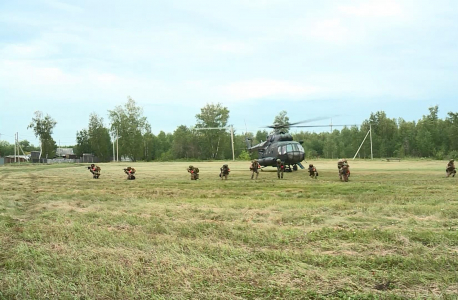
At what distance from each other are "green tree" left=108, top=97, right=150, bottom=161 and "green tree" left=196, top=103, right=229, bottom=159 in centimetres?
1443

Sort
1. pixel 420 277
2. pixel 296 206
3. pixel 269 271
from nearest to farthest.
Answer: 1. pixel 420 277
2. pixel 269 271
3. pixel 296 206

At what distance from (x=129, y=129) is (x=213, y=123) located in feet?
65.2

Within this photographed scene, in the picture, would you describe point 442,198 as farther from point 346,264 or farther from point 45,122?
point 45,122

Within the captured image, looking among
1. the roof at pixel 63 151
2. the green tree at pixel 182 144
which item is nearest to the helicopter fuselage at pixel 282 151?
the green tree at pixel 182 144

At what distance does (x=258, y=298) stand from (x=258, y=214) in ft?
17.8

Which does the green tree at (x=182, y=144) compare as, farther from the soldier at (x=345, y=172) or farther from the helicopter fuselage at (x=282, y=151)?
the soldier at (x=345, y=172)

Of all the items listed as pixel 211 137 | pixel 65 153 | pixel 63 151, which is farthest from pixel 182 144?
pixel 63 151

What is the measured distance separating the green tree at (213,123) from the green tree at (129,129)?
14.4m

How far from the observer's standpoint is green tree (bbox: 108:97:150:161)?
301 feet

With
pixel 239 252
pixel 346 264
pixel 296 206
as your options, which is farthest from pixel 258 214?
pixel 346 264

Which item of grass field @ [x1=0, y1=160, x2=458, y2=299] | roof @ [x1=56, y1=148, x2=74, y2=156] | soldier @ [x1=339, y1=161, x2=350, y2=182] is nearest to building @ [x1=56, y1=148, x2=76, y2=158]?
roof @ [x1=56, y1=148, x2=74, y2=156]

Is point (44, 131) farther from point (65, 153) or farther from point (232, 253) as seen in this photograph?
point (232, 253)

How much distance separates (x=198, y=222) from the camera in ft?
27.3

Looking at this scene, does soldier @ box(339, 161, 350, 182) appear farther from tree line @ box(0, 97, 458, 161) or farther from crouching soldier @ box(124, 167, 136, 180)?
tree line @ box(0, 97, 458, 161)
